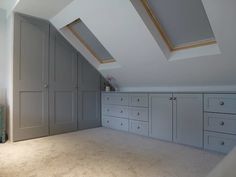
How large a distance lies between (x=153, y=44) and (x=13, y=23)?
229 cm

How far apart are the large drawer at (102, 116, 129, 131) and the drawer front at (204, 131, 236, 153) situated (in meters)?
1.56

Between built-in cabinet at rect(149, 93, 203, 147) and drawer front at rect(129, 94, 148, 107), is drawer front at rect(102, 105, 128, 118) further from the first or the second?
built-in cabinet at rect(149, 93, 203, 147)

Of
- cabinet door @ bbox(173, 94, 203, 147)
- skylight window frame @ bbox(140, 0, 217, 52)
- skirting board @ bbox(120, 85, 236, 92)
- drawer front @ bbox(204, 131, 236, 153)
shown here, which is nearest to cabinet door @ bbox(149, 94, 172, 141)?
cabinet door @ bbox(173, 94, 203, 147)

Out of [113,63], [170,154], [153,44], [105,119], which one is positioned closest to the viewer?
[170,154]

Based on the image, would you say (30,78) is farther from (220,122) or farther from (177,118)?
(220,122)

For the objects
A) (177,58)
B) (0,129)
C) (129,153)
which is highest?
(177,58)

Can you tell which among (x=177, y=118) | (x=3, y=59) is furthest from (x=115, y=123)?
(x=3, y=59)

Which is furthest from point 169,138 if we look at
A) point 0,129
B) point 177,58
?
point 0,129

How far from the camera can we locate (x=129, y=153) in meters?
2.52

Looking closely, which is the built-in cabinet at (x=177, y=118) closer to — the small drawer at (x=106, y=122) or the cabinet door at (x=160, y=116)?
the cabinet door at (x=160, y=116)

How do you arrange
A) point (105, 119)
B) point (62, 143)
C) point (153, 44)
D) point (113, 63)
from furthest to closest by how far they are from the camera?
point (105, 119)
point (113, 63)
point (62, 143)
point (153, 44)

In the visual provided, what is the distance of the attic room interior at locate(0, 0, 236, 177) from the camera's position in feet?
7.08

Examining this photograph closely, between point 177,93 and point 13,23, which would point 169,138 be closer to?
point 177,93

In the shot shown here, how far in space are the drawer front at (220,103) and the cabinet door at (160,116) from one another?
1.96 ft
